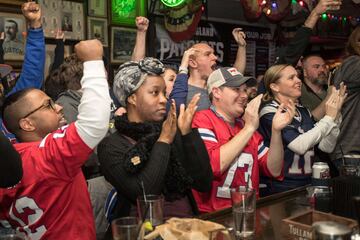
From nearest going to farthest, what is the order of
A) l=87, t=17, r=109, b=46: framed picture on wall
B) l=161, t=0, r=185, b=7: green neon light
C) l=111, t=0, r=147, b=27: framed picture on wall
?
l=87, t=17, r=109, b=46: framed picture on wall
l=111, t=0, r=147, b=27: framed picture on wall
l=161, t=0, r=185, b=7: green neon light

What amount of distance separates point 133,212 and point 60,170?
19.8 inches

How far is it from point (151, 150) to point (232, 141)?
0.47 meters

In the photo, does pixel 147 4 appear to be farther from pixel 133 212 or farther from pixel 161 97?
pixel 133 212

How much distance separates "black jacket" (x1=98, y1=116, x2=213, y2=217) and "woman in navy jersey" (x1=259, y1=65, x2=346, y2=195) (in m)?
0.78

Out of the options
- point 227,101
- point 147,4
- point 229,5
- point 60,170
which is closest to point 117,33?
point 147,4

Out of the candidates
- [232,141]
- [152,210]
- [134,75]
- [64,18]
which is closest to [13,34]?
[64,18]


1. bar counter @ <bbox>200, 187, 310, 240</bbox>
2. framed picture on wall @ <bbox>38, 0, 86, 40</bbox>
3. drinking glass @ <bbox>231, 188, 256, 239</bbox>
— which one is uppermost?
framed picture on wall @ <bbox>38, 0, 86, 40</bbox>

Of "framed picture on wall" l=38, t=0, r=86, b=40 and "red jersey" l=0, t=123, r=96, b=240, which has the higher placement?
"framed picture on wall" l=38, t=0, r=86, b=40

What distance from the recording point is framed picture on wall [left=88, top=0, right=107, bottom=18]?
4.67m

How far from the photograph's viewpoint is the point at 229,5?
267 inches

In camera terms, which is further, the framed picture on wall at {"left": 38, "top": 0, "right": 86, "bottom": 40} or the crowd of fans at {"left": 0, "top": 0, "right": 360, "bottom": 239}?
the framed picture on wall at {"left": 38, "top": 0, "right": 86, "bottom": 40}

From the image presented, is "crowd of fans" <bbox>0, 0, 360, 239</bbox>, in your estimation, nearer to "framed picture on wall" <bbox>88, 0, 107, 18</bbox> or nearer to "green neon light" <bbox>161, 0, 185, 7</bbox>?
"framed picture on wall" <bbox>88, 0, 107, 18</bbox>

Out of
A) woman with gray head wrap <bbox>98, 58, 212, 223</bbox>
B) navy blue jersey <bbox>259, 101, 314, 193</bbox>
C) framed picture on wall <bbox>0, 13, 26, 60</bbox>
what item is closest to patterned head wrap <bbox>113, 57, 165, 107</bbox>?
woman with gray head wrap <bbox>98, 58, 212, 223</bbox>

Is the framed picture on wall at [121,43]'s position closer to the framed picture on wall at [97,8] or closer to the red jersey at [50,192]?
the framed picture on wall at [97,8]
